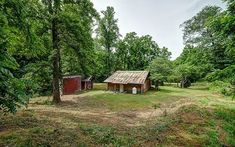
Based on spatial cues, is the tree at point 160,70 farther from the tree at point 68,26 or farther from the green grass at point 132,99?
the tree at point 68,26

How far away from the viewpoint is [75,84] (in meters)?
45.8

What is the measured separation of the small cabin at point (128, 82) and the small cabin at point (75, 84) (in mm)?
6246

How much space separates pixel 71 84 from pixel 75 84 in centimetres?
155

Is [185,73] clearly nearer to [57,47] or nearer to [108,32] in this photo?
[108,32]

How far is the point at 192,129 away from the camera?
13.4m

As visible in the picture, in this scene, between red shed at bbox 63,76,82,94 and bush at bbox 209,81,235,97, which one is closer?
bush at bbox 209,81,235,97

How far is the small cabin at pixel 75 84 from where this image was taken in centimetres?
4247

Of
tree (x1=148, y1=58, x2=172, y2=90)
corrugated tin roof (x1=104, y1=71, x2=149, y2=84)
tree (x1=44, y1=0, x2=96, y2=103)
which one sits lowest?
corrugated tin roof (x1=104, y1=71, x2=149, y2=84)

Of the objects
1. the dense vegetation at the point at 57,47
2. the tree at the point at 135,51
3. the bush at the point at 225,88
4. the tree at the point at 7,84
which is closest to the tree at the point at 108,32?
the tree at the point at 135,51

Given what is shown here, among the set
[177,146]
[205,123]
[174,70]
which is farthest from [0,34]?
[174,70]

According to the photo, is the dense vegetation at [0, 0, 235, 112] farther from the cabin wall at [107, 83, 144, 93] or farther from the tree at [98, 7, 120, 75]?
the tree at [98, 7, 120, 75]

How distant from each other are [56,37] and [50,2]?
3.23 m

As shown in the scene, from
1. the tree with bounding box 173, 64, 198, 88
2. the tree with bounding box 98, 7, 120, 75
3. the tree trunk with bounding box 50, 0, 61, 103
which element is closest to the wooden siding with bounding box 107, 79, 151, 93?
the tree with bounding box 173, 64, 198, 88

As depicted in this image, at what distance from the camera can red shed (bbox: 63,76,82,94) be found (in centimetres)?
4238
